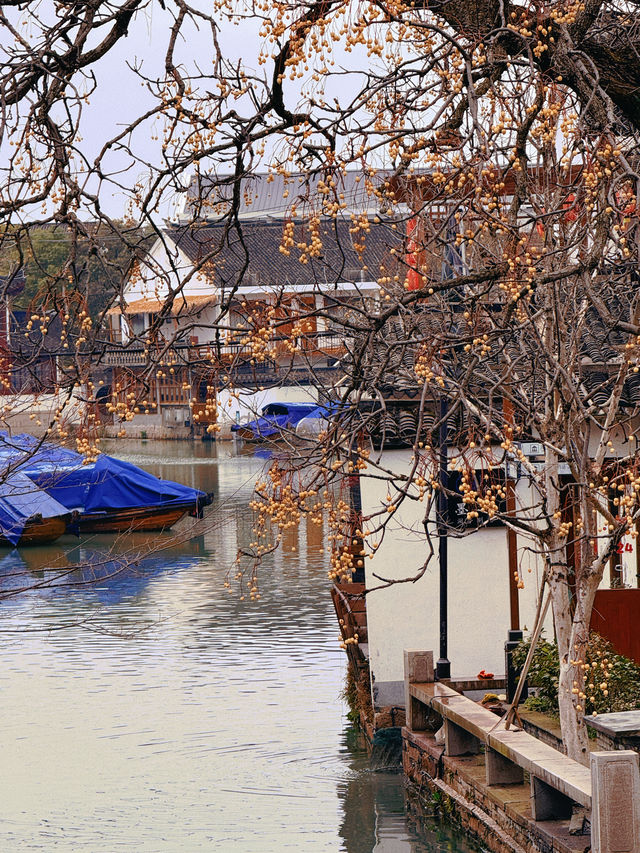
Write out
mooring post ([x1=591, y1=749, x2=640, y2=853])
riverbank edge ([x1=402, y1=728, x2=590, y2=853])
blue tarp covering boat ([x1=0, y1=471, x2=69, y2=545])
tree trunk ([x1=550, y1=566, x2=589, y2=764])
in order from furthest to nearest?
blue tarp covering boat ([x1=0, y1=471, x2=69, y2=545]), tree trunk ([x1=550, y1=566, x2=589, y2=764]), riverbank edge ([x1=402, y1=728, x2=590, y2=853]), mooring post ([x1=591, y1=749, x2=640, y2=853])

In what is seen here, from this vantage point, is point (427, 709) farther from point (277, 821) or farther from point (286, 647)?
point (286, 647)

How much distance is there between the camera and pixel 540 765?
8.20 m

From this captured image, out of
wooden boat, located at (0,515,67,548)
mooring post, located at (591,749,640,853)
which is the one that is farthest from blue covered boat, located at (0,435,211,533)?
mooring post, located at (591,749,640,853)

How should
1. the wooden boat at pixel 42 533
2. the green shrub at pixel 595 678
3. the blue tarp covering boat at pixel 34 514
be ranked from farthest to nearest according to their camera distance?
the wooden boat at pixel 42 533 < the blue tarp covering boat at pixel 34 514 < the green shrub at pixel 595 678

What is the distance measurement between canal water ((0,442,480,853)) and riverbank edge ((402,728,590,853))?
14.7 inches

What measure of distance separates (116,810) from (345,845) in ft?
7.93

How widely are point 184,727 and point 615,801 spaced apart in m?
9.19

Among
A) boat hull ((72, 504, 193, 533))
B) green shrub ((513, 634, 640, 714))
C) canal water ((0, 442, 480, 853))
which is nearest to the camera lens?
green shrub ((513, 634, 640, 714))

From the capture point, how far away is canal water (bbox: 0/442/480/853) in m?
11.5

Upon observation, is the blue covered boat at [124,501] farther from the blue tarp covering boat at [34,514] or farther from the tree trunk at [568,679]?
the tree trunk at [568,679]

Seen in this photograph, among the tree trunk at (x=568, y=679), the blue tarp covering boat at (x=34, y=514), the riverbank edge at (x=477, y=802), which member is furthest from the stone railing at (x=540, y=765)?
the blue tarp covering boat at (x=34, y=514)

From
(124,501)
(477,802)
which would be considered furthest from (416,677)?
(124,501)

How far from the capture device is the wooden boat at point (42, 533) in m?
32.2

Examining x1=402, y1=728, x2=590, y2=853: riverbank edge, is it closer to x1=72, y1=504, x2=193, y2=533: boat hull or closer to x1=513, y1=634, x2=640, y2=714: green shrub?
x1=513, y1=634, x2=640, y2=714: green shrub
